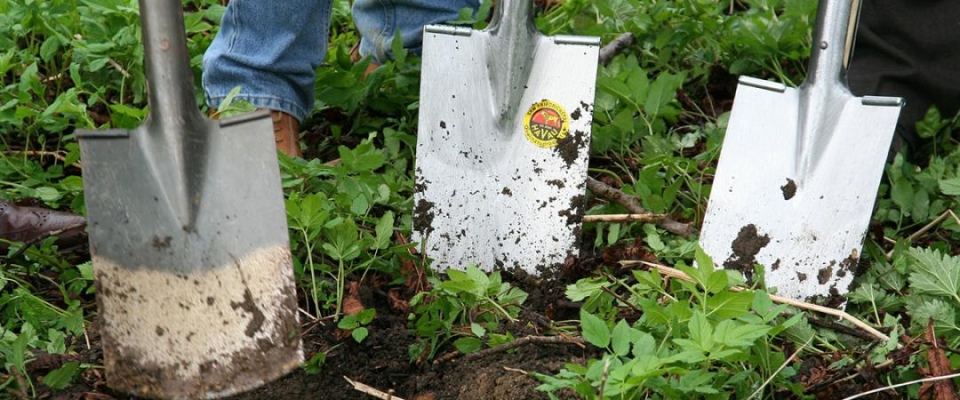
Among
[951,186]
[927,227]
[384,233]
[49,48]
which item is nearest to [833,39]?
[951,186]

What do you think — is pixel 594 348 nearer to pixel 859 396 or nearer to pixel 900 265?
pixel 859 396

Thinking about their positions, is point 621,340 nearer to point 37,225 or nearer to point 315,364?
point 315,364

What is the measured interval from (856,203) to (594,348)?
0.58 meters

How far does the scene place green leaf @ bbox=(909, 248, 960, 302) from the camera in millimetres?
1632

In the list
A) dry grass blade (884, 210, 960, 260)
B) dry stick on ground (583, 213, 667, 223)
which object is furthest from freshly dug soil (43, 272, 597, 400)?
dry grass blade (884, 210, 960, 260)

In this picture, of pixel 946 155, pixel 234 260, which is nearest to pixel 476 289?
pixel 234 260

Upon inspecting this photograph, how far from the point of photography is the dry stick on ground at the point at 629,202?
6.44ft

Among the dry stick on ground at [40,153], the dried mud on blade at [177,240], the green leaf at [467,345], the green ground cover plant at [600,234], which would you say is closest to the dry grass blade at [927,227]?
the green ground cover plant at [600,234]

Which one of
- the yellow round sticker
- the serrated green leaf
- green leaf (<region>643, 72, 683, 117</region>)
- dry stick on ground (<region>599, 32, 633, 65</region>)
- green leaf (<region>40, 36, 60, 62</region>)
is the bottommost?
the serrated green leaf

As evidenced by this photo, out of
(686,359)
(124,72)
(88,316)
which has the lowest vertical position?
(88,316)

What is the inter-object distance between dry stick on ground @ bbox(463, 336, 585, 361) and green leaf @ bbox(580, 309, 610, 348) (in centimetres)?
19

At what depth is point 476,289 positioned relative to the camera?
1.67m

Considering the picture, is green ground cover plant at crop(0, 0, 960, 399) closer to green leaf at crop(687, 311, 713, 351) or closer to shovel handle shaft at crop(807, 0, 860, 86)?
green leaf at crop(687, 311, 713, 351)

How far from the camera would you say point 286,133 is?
216 centimetres
